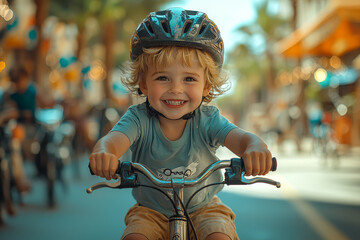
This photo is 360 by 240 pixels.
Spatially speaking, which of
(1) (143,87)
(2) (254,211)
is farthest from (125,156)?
(1) (143,87)

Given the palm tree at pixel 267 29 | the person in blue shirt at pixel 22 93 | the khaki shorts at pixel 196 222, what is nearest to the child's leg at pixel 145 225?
the khaki shorts at pixel 196 222

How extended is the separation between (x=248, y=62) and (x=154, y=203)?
2912 inches

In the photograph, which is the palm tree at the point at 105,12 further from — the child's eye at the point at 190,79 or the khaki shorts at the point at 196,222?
the khaki shorts at the point at 196,222

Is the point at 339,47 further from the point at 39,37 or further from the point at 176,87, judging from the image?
the point at 176,87

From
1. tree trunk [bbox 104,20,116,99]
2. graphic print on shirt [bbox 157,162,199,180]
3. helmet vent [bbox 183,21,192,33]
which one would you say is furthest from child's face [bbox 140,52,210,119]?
tree trunk [bbox 104,20,116,99]

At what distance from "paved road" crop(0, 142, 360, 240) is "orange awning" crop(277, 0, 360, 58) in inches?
162

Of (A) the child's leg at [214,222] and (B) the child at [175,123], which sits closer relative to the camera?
(A) the child's leg at [214,222]

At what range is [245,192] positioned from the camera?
1065 cm

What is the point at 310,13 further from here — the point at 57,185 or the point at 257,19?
the point at 57,185

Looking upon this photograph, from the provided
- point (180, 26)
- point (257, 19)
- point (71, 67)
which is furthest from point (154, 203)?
point (257, 19)

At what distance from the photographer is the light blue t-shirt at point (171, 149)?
10.0ft

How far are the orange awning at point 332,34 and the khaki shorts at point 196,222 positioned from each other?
11.8m

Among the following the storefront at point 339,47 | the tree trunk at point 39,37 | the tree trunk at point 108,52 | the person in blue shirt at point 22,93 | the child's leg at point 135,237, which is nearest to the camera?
the child's leg at point 135,237

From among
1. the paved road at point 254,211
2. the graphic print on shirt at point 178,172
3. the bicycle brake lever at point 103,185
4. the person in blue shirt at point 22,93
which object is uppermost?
the person in blue shirt at point 22,93
